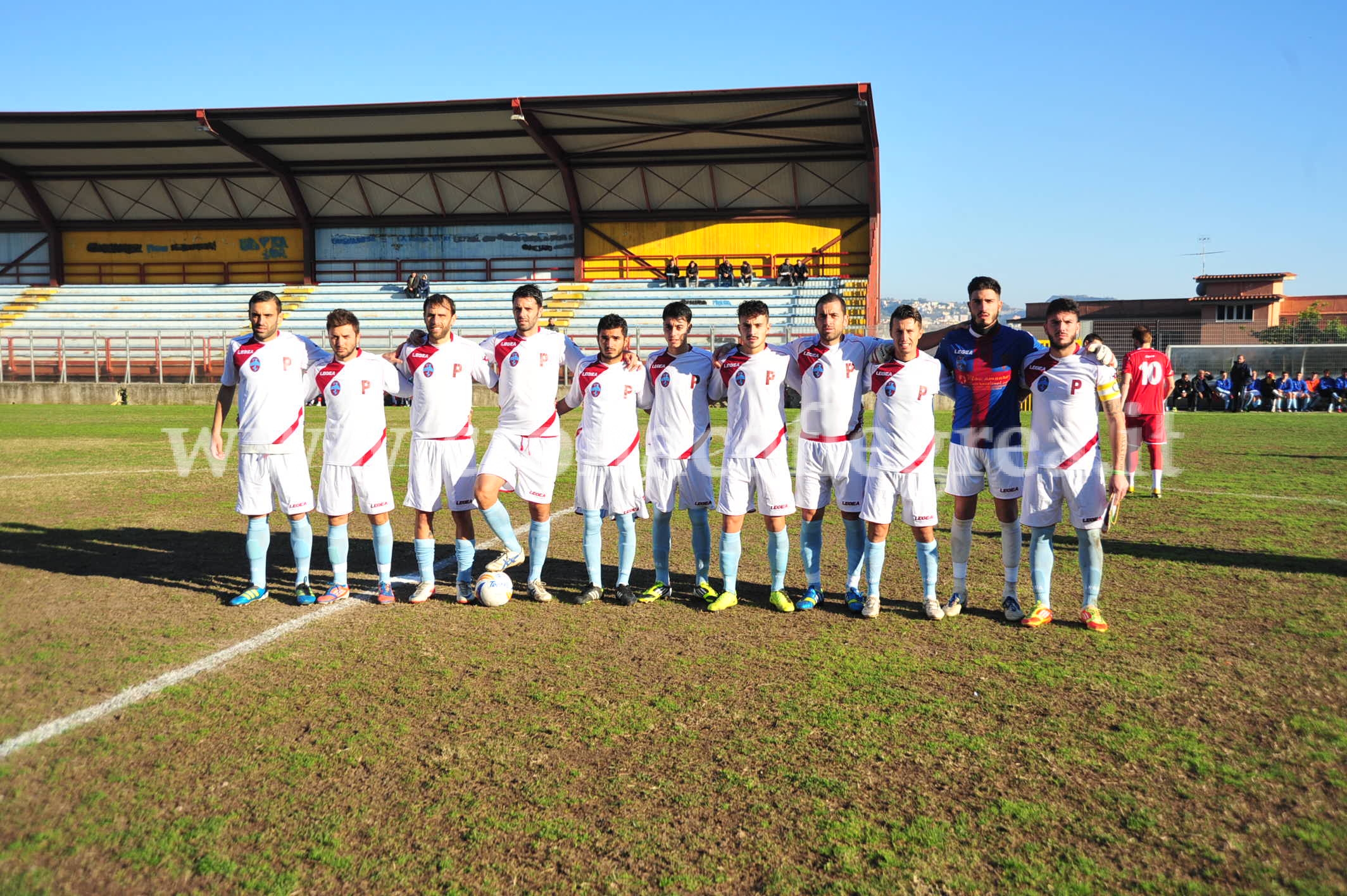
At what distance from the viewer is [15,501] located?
34.0 feet

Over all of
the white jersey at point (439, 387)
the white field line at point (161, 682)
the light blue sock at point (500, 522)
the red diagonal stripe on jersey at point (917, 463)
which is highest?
the white jersey at point (439, 387)

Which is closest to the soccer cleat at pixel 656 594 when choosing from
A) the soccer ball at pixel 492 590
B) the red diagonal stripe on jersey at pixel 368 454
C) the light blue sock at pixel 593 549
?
the light blue sock at pixel 593 549

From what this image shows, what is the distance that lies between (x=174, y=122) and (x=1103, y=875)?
3606 centimetres

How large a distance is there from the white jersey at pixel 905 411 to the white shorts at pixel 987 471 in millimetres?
212

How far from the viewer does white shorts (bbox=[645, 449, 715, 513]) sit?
6.61 m

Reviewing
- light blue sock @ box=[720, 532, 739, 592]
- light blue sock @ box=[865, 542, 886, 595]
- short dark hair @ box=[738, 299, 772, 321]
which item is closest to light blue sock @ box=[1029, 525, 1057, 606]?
light blue sock @ box=[865, 542, 886, 595]

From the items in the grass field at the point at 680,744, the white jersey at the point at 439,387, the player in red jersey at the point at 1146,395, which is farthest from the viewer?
the player in red jersey at the point at 1146,395

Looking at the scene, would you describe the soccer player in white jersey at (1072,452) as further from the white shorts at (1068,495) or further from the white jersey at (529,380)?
the white jersey at (529,380)

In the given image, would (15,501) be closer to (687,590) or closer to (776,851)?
(687,590)

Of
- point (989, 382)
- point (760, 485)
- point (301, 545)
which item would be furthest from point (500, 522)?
point (989, 382)

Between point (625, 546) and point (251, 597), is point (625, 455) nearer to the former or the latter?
point (625, 546)

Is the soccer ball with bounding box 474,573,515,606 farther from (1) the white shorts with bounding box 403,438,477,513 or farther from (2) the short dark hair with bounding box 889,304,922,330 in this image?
(2) the short dark hair with bounding box 889,304,922,330

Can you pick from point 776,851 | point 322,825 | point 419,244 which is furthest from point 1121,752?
point 419,244

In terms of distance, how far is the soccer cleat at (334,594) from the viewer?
21.3ft
